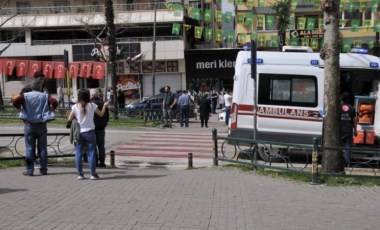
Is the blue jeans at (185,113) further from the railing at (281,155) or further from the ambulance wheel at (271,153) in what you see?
the ambulance wheel at (271,153)

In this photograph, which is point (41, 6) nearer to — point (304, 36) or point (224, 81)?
point (224, 81)

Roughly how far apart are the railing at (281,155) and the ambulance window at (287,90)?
4.67 ft

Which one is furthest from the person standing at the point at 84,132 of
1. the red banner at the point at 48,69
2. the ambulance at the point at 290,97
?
the red banner at the point at 48,69

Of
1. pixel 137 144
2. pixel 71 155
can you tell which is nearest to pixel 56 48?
pixel 137 144

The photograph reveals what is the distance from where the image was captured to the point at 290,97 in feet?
40.9

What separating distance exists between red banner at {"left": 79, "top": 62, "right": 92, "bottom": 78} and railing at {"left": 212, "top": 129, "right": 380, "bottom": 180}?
111ft

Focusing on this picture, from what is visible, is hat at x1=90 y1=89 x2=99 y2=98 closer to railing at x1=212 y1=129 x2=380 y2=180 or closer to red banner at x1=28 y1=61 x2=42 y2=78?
railing at x1=212 y1=129 x2=380 y2=180

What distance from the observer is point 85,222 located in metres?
5.99

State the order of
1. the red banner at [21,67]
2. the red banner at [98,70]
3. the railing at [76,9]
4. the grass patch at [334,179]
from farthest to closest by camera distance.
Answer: the railing at [76,9] → the red banner at [98,70] → the red banner at [21,67] → the grass patch at [334,179]

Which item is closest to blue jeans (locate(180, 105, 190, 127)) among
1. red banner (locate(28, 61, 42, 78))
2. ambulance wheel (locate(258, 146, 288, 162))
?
ambulance wheel (locate(258, 146, 288, 162))

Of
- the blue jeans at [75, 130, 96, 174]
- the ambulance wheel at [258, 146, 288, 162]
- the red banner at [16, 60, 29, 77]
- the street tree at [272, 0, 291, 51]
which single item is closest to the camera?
the blue jeans at [75, 130, 96, 174]

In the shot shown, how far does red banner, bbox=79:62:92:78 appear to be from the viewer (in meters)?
44.5

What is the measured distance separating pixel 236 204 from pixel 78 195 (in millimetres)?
2356

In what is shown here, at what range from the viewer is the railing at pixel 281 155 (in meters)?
9.22
